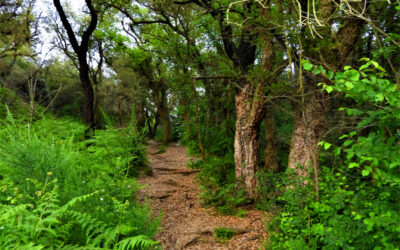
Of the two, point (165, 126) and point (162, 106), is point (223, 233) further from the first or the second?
point (162, 106)

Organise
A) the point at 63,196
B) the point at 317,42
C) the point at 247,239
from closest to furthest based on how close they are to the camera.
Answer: the point at 63,196 → the point at 317,42 → the point at 247,239

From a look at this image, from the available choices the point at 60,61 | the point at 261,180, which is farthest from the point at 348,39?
the point at 60,61

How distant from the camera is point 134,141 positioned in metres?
3.40

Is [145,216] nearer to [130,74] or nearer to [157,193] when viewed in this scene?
[157,193]

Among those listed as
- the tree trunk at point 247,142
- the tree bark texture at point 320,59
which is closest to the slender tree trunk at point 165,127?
the tree trunk at point 247,142

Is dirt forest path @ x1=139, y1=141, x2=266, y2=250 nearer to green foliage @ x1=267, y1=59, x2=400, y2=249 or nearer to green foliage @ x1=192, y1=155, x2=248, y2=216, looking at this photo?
green foliage @ x1=192, y1=155, x2=248, y2=216

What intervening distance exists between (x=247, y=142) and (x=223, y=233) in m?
2.32

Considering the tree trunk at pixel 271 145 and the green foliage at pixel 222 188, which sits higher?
the tree trunk at pixel 271 145

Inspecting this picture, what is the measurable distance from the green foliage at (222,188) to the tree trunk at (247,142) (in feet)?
0.97

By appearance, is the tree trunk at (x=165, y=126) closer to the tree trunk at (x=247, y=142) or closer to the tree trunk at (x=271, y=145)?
the tree trunk at (x=271, y=145)

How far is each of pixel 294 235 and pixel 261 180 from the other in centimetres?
197

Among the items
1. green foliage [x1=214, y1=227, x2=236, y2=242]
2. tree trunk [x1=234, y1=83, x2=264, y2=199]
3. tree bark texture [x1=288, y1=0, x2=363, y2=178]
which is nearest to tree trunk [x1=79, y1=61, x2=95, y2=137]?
tree trunk [x1=234, y1=83, x2=264, y2=199]

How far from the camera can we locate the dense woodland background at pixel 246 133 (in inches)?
81.7

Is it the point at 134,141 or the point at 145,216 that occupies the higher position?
the point at 134,141
